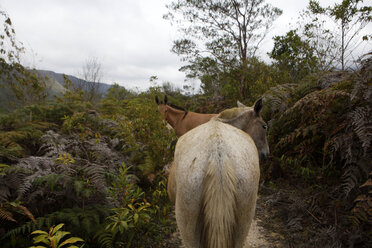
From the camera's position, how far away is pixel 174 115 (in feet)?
23.8

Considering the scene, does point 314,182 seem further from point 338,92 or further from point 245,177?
point 245,177

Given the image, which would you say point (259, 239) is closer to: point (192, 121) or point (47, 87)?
point (192, 121)

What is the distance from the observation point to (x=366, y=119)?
252 cm

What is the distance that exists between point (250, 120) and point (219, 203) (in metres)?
2.08

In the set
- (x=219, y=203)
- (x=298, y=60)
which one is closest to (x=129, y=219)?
(x=219, y=203)

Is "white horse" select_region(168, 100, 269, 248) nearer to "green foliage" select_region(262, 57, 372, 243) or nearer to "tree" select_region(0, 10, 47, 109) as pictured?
"green foliage" select_region(262, 57, 372, 243)

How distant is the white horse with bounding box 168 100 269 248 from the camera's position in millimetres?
1380

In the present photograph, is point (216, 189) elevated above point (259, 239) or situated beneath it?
elevated above

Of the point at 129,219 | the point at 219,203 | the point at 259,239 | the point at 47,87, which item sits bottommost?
the point at 259,239

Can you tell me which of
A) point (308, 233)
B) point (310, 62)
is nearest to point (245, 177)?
point (308, 233)

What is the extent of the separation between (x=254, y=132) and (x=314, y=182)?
1.70 m

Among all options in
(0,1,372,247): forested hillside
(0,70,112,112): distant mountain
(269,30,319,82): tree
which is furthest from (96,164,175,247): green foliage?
(269,30,319,82): tree

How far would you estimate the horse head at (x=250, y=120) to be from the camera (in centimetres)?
301

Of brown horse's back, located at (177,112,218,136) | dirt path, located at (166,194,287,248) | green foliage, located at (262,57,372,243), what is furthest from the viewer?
brown horse's back, located at (177,112,218,136)
